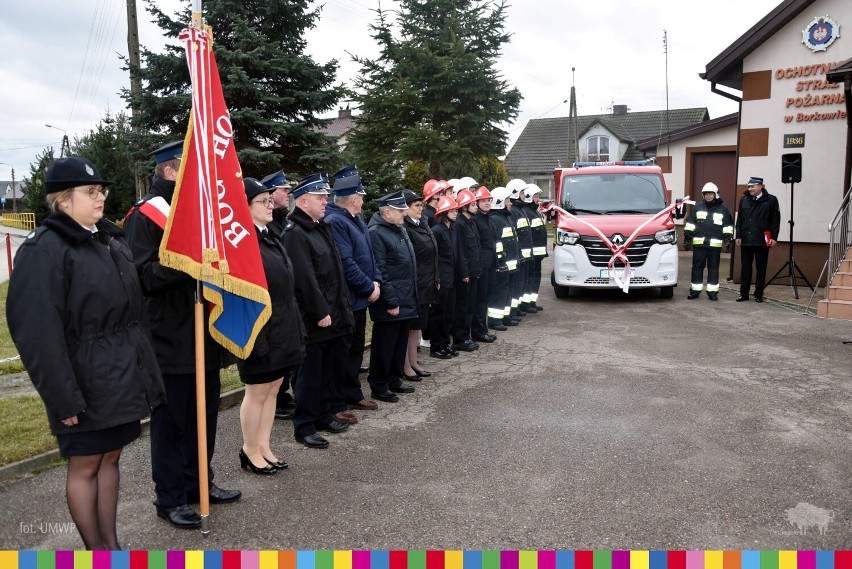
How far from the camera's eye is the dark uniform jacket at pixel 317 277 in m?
5.47

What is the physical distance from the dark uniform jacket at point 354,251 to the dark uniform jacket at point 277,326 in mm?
1211

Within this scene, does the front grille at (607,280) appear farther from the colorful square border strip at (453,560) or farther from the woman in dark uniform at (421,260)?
the colorful square border strip at (453,560)

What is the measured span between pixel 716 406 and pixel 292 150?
1214cm

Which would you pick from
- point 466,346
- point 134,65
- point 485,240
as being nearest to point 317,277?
point 466,346

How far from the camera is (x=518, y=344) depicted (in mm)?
9633

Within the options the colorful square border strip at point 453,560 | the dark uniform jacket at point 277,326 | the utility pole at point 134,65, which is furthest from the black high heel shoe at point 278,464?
the utility pole at point 134,65

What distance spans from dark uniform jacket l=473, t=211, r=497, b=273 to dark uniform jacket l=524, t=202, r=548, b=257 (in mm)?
2327

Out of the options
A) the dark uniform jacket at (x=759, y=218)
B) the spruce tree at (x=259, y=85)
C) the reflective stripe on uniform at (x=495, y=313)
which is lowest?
the reflective stripe on uniform at (x=495, y=313)

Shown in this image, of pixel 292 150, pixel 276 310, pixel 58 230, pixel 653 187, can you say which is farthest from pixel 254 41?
pixel 58 230

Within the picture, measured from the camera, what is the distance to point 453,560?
103 inches

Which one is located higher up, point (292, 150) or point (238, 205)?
point (292, 150)

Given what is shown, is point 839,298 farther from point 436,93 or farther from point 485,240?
point 436,93

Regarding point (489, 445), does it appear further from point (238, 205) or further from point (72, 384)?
point (72, 384)

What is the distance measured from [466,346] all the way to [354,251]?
3277 mm
